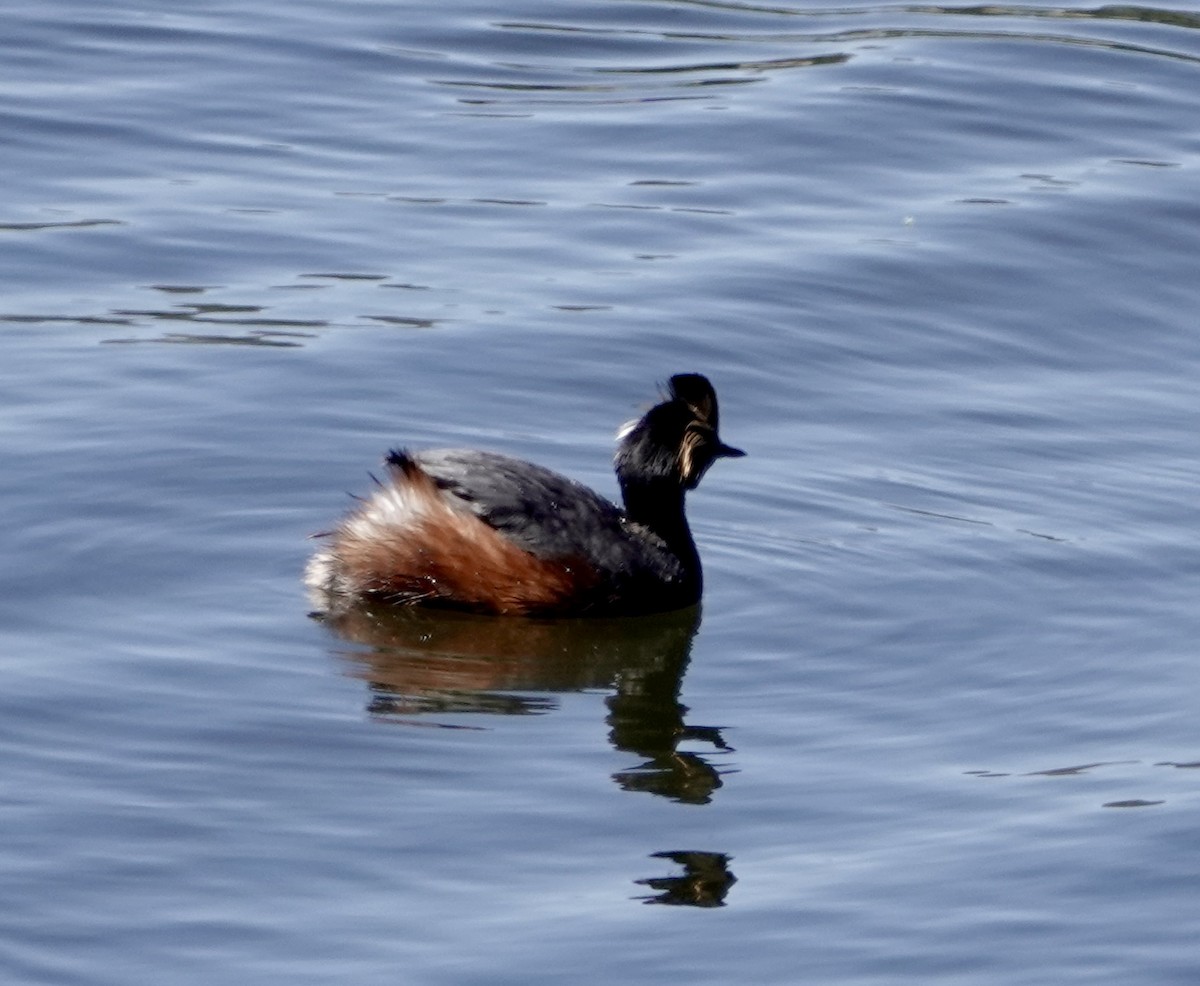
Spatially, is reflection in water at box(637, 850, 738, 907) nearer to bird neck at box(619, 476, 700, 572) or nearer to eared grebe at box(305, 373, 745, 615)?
eared grebe at box(305, 373, 745, 615)

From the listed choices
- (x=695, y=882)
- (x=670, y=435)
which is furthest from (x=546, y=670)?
(x=695, y=882)

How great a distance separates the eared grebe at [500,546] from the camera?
Answer: 9.62 metres

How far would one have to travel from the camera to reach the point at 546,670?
30.5 feet

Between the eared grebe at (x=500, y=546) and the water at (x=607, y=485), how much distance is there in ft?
0.57

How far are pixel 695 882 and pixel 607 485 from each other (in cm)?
401

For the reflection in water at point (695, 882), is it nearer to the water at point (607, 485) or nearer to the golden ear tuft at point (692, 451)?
the water at point (607, 485)

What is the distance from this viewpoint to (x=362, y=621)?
379 inches

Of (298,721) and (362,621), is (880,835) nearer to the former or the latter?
(298,721)

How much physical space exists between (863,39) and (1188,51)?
270cm

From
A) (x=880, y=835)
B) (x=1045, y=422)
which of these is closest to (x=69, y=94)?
(x=1045, y=422)

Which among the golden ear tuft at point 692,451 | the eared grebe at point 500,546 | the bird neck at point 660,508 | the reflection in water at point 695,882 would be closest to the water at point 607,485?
the reflection in water at point 695,882

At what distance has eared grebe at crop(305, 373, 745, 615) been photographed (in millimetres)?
9617

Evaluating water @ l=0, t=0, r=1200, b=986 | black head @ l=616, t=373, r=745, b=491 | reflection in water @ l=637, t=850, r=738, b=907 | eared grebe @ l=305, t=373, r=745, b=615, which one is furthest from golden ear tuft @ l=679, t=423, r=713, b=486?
reflection in water @ l=637, t=850, r=738, b=907

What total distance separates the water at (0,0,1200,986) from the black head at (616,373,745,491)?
1.93 feet
